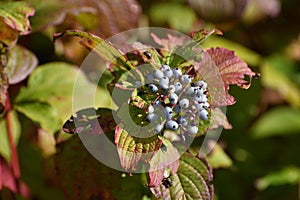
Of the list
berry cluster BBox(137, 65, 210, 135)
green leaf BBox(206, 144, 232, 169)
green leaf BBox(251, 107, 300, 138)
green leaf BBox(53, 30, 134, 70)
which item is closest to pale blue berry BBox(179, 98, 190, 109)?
berry cluster BBox(137, 65, 210, 135)

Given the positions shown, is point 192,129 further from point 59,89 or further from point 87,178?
point 59,89

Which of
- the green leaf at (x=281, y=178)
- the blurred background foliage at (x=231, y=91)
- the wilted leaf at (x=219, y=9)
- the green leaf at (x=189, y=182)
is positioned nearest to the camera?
the green leaf at (x=189, y=182)

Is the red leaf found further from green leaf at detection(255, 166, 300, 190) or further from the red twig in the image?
green leaf at detection(255, 166, 300, 190)

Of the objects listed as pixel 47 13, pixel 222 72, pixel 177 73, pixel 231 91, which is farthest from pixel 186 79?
pixel 231 91

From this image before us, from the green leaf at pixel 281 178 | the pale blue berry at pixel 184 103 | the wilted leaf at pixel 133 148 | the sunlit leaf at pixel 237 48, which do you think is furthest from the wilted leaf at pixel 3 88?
the sunlit leaf at pixel 237 48

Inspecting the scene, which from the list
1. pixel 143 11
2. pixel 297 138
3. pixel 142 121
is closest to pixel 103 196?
pixel 142 121

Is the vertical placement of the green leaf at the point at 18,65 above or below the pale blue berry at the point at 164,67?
below

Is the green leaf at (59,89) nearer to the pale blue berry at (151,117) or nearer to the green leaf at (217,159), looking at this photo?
the green leaf at (217,159)
